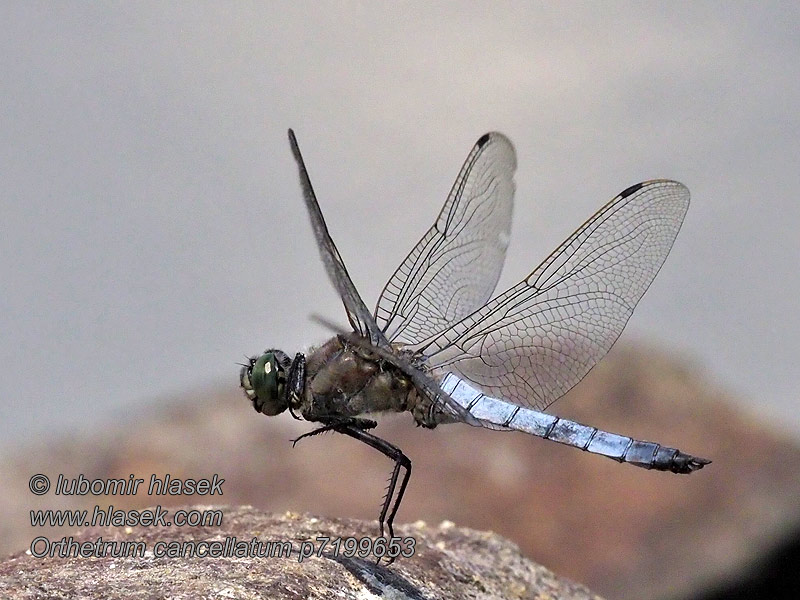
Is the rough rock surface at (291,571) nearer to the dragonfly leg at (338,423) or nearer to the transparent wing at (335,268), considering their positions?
the dragonfly leg at (338,423)

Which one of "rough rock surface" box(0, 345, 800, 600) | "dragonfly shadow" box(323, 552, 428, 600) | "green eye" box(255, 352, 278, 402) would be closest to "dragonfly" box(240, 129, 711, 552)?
"green eye" box(255, 352, 278, 402)

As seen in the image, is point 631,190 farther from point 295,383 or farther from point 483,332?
point 295,383

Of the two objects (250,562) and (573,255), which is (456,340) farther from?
(250,562)

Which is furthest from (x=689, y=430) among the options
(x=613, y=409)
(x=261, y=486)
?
(x=261, y=486)

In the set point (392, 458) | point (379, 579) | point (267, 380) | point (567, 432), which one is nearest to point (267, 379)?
point (267, 380)

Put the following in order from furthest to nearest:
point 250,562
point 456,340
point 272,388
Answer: point 456,340, point 272,388, point 250,562

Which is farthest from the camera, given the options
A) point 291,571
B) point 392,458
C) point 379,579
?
point 392,458

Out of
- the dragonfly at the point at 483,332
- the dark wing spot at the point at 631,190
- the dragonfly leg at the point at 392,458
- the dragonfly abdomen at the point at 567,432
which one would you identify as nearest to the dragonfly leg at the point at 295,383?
the dragonfly at the point at 483,332
